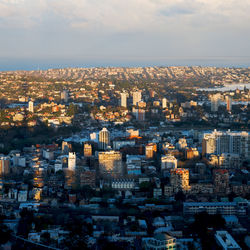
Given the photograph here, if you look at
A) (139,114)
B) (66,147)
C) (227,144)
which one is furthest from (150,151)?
(139,114)

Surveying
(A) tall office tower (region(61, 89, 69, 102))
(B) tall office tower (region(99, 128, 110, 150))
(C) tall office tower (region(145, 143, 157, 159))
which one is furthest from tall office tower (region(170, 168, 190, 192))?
(A) tall office tower (region(61, 89, 69, 102))

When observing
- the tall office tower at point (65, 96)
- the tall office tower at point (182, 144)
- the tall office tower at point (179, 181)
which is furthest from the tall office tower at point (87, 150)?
the tall office tower at point (65, 96)

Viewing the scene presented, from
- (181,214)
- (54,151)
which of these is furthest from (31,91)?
(181,214)

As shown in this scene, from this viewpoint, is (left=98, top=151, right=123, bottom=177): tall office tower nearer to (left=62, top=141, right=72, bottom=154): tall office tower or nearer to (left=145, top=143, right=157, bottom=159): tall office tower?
(left=145, top=143, right=157, bottom=159): tall office tower

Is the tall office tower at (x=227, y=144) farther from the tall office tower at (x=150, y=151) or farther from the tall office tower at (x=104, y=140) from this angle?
the tall office tower at (x=104, y=140)

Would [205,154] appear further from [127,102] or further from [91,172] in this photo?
[127,102]

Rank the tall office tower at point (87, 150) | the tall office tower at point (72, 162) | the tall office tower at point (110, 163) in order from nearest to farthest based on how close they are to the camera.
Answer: the tall office tower at point (110, 163)
the tall office tower at point (72, 162)
the tall office tower at point (87, 150)
